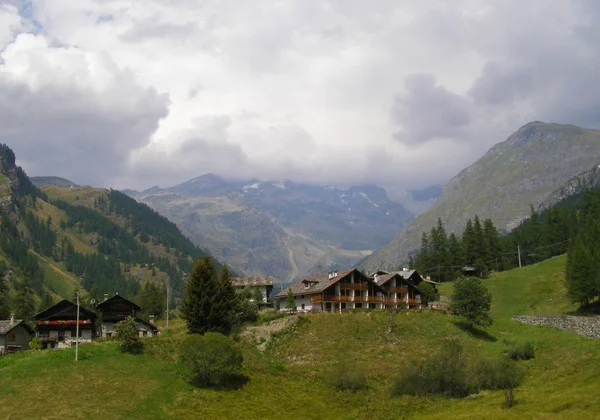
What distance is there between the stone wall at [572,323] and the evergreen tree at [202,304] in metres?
54.7

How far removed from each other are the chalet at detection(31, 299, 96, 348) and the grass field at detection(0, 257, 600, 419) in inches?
639

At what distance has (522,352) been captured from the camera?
7250cm

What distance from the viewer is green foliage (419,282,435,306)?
11369 cm

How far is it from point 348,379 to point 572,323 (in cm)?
4596

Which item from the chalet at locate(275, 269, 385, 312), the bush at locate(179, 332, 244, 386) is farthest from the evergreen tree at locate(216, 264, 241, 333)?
the bush at locate(179, 332, 244, 386)

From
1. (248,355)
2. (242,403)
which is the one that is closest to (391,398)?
(242,403)

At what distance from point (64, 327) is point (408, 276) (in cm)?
7355

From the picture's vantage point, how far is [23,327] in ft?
287

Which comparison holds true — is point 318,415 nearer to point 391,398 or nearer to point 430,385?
point 391,398

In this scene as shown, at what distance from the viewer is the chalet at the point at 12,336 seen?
82.2 metres

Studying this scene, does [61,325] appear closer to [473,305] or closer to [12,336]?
[12,336]

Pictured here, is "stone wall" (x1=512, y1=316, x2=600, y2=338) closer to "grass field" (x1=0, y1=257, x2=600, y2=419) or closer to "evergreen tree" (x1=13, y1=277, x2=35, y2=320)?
"grass field" (x1=0, y1=257, x2=600, y2=419)

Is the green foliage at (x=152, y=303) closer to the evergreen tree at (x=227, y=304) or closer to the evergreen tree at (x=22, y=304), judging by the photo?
the evergreen tree at (x=22, y=304)

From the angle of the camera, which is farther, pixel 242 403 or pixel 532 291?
pixel 532 291
